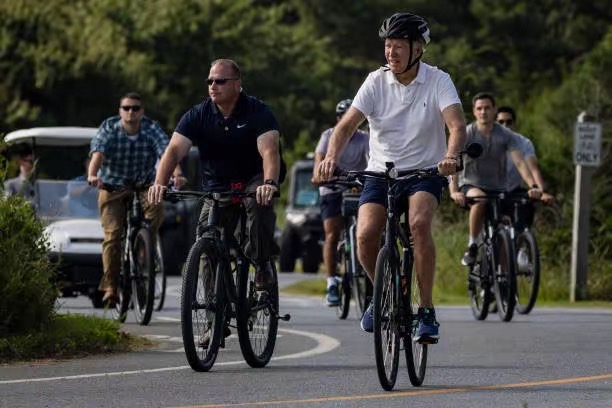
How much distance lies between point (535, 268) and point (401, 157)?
236 inches

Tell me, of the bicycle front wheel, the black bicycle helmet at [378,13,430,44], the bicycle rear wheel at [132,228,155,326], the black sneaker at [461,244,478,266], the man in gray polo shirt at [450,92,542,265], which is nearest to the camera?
the black bicycle helmet at [378,13,430,44]

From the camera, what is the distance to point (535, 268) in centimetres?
1683

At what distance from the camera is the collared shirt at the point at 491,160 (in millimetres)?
16859

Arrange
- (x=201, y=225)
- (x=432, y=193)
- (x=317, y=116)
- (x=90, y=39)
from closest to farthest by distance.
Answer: (x=432, y=193), (x=201, y=225), (x=90, y=39), (x=317, y=116)

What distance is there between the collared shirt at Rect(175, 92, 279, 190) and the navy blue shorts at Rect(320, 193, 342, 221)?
5349 mm

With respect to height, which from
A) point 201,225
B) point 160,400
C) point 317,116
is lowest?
point 160,400

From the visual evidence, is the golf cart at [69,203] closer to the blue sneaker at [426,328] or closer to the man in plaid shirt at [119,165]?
the man in plaid shirt at [119,165]

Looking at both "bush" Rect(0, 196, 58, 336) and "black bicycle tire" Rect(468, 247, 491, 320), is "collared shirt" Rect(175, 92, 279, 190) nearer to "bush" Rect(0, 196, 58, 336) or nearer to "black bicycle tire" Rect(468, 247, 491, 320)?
"bush" Rect(0, 196, 58, 336)

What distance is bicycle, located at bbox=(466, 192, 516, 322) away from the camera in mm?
16422

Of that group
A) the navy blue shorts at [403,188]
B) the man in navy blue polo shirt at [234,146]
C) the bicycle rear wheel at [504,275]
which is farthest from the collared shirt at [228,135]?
the bicycle rear wheel at [504,275]

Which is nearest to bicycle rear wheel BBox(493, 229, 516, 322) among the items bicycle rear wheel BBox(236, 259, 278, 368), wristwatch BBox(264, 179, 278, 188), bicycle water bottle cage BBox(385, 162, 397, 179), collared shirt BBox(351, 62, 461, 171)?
bicycle rear wheel BBox(236, 259, 278, 368)

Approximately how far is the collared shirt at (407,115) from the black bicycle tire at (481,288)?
222 inches

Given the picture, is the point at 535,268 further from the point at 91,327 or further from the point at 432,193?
the point at 432,193

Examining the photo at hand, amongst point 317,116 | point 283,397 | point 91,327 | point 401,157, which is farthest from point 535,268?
point 317,116
